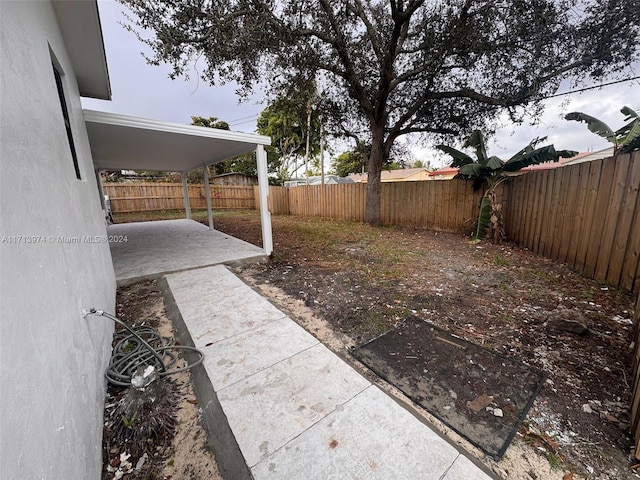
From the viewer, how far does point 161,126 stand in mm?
3893

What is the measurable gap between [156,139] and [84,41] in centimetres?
202

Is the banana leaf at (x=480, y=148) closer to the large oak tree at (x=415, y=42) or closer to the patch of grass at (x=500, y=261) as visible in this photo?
the large oak tree at (x=415, y=42)

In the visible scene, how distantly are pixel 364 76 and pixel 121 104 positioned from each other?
8222 mm

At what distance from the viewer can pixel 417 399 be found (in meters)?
1.77

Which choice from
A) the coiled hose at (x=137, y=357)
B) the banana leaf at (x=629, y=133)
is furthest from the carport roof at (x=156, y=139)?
the banana leaf at (x=629, y=133)

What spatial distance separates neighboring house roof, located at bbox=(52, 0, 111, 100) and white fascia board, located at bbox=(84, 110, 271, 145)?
56cm

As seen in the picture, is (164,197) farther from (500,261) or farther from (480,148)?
(500,261)

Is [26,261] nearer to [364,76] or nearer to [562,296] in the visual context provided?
[562,296]

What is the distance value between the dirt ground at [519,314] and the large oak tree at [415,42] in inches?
175

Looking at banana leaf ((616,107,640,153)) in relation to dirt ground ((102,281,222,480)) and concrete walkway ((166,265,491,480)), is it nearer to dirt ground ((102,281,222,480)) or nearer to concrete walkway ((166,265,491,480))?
concrete walkway ((166,265,491,480))

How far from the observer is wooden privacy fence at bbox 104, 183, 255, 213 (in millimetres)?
13981

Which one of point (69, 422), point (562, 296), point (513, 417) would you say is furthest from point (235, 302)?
point (562, 296)

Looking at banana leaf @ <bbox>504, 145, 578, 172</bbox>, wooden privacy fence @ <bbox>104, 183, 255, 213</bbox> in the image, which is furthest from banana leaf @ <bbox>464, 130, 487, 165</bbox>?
wooden privacy fence @ <bbox>104, 183, 255, 213</bbox>

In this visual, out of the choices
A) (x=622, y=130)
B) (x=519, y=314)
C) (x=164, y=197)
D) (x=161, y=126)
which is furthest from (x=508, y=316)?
(x=164, y=197)
